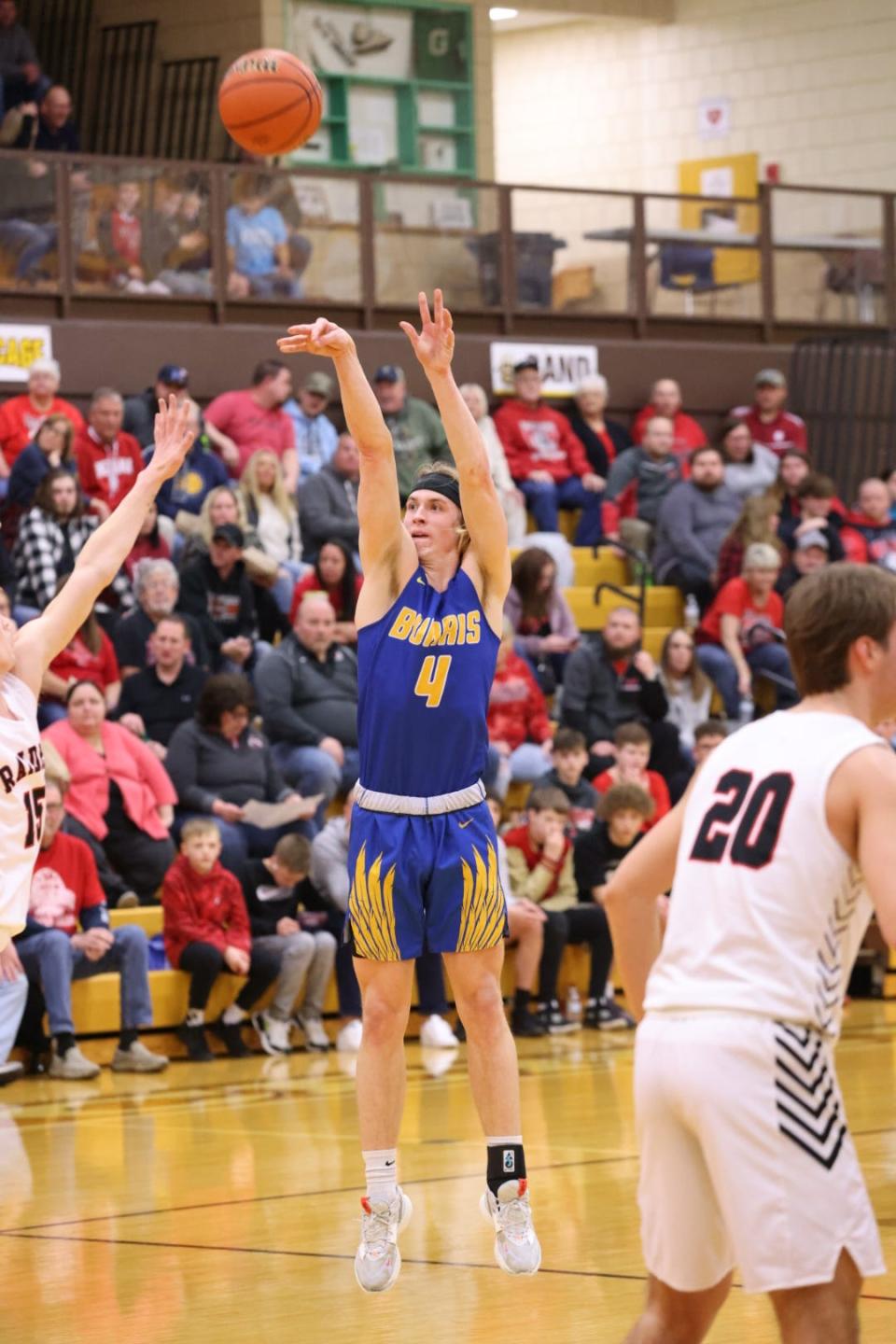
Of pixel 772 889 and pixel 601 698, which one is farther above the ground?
pixel 772 889

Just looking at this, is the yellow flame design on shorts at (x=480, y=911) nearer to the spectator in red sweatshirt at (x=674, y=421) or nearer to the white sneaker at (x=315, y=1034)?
the white sneaker at (x=315, y=1034)

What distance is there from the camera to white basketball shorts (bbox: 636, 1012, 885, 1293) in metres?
3.18

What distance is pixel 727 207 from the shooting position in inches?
725

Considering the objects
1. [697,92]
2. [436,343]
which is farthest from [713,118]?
[436,343]

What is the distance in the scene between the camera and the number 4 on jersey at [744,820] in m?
3.29

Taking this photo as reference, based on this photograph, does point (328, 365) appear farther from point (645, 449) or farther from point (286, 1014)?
point (286, 1014)

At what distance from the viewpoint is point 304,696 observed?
12.1 meters


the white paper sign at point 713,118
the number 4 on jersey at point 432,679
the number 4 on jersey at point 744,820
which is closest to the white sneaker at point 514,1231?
the number 4 on jersey at point 432,679

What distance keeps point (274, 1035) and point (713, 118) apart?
50.5 feet

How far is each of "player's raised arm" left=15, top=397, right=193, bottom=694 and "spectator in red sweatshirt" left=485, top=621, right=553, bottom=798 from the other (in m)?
6.81

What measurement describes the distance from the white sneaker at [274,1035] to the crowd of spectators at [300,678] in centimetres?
2

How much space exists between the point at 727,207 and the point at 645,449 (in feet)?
11.0

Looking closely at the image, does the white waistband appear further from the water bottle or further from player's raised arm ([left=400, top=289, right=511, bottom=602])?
the water bottle

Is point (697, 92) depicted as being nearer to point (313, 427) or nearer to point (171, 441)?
point (313, 427)
